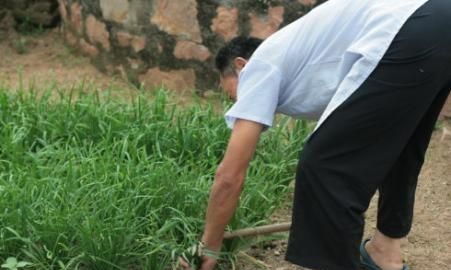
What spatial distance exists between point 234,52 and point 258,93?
0.33 m

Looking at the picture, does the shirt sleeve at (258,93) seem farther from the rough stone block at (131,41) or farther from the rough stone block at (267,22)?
the rough stone block at (131,41)

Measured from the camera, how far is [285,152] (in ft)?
12.3

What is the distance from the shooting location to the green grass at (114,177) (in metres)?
2.84

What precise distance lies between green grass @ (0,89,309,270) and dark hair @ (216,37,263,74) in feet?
2.31

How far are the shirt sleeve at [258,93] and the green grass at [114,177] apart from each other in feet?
2.55

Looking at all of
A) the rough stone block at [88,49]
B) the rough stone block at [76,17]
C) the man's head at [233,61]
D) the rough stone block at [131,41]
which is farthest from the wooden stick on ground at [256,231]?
the rough stone block at [76,17]

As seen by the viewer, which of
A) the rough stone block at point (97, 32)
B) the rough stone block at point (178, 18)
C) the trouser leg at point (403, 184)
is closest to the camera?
the trouser leg at point (403, 184)

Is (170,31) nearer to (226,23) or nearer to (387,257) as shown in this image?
(226,23)

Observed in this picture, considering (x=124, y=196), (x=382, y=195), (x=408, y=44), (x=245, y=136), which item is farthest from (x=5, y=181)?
(x=408, y=44)

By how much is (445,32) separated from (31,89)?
2.45 meters

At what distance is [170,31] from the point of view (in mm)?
4777

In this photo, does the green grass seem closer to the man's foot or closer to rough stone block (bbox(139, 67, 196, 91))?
the man's foot

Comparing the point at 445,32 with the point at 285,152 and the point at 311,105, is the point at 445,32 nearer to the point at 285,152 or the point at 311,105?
the point at 311,105

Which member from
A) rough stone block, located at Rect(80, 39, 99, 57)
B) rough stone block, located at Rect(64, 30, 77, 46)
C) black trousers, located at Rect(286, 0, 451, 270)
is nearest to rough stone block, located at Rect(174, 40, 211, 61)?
rough stone block, located at Rect(80, 39, 99, 57)
